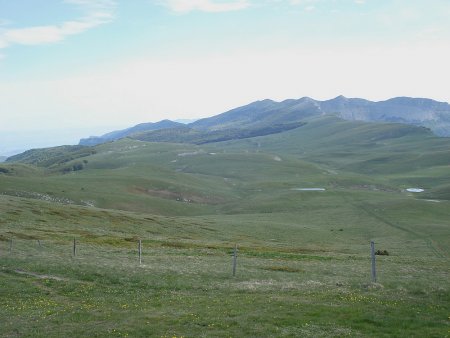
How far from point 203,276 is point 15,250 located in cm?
2114

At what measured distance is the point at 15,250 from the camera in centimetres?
4638

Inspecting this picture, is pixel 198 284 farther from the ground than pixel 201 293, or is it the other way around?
pixel 201 293

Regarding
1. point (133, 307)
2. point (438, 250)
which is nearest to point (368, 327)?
point (133, 307)

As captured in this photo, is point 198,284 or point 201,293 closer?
point 201,293

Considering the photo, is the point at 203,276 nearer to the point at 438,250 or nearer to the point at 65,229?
the point at 65,229

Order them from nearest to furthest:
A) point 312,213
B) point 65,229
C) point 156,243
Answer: point 156,243
point 65,229
point 312,213

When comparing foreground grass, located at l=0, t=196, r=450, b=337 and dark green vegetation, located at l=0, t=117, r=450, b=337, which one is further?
dark green vegetation, located at l=0, t=117, r=450, b=337

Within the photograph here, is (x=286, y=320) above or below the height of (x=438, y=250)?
above

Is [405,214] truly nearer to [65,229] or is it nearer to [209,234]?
[209,234]

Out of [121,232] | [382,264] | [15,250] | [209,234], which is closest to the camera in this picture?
[15,250]

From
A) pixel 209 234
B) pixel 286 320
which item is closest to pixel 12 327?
pixel 286 320

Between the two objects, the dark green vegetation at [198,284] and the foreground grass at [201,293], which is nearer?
the foreground grass at [201,293]

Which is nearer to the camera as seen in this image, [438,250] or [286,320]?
[286,320]

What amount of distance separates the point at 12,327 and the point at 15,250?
25.7 metres
